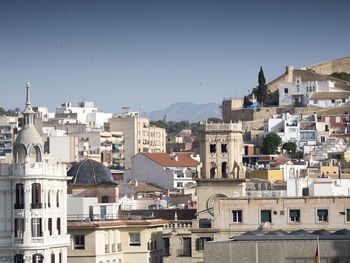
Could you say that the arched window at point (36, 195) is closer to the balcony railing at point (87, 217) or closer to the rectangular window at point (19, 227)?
the rectangular window at point (19, 227)

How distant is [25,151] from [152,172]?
72973 millimetres

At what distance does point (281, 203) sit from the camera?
7775 cm

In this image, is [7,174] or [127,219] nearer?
[7,174]

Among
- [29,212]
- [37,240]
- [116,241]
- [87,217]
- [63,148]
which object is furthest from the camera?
[63,148]

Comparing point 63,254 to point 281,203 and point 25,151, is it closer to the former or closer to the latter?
point 25,151

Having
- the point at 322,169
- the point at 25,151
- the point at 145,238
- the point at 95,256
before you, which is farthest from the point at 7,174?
the point at 322,169

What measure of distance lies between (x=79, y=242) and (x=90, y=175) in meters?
12.6

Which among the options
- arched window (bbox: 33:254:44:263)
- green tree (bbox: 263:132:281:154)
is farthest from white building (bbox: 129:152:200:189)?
arched window (bbox: 33:254:44:263)

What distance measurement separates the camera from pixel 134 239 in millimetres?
81438

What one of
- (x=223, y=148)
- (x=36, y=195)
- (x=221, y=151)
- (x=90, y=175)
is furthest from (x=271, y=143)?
(x=36, y=195)

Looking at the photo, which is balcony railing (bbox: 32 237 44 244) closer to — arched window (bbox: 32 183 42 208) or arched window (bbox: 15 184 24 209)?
arched window (bbox: 32 183 42 208)

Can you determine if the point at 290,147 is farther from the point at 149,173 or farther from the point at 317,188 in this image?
the point at 317,188

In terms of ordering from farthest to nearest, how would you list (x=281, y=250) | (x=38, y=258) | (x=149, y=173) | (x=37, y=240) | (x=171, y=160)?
(x=171, y=160) → (x=149, y=173) → (x=37, y=240) → (x=38, y=258) → (x=281, y=250)

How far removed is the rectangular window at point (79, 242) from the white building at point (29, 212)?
482 cm
